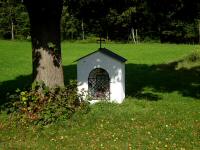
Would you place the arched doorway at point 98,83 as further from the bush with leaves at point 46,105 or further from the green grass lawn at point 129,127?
the bush with leaves at point 46,105

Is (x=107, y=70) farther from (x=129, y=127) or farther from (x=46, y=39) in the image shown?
(x=129, y=127)

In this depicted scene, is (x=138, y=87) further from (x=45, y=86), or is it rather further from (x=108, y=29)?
(x=108, y=29)

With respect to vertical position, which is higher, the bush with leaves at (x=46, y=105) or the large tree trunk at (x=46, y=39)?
the large tree trunk at (x=46, y=39)

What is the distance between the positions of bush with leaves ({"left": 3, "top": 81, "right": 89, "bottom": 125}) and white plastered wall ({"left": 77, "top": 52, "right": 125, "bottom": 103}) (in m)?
1.75

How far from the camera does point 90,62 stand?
15852mm

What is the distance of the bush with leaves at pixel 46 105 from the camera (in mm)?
12516

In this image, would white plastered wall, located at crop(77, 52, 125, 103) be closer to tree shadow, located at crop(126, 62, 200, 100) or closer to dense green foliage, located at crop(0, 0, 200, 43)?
tree shadow, located at crop(126, 62, 200, 100)

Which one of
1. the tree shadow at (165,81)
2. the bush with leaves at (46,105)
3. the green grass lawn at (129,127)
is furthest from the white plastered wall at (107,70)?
the tree shadow at (165,81)

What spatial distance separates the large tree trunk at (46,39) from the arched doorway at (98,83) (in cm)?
197

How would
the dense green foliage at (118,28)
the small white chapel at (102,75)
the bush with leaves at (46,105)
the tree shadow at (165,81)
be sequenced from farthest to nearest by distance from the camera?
the dense green foliage at (118,28) → the tree shadow at (165,81) → the small white chapel at (102,75) → the bush with leaves at (46,105)

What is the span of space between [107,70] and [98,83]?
66cm

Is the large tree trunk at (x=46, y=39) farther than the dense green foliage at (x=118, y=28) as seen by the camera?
No

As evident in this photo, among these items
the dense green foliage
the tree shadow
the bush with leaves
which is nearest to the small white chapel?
the bush with leaves

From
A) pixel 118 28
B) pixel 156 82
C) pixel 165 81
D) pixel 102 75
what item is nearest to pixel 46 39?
pixel 102 75
